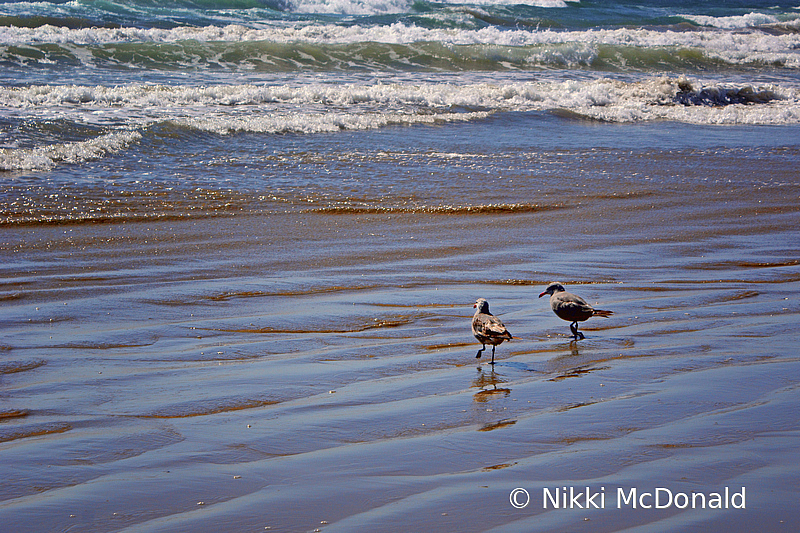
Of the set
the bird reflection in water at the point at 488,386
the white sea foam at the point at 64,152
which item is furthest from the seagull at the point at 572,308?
the white sea foam at the point at 64,152

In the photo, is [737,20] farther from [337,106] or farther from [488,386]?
[488,386]

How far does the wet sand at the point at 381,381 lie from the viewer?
2691 millimetres

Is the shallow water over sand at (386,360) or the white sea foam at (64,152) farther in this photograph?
the white sea foam at (64,152)

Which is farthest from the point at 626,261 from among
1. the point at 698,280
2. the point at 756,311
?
the point at 756,311

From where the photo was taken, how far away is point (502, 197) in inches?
373

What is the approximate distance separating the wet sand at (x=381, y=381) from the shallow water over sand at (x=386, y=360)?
0.06 feet

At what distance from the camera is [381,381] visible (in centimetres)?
399

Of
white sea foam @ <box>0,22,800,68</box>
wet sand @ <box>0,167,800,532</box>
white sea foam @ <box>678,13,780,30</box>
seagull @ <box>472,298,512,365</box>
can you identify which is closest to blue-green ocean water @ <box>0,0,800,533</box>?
wet sand @ <box>0,167,800,532</box>

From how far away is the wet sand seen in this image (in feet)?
8.83

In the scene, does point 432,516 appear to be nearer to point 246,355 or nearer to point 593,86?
point 246,355

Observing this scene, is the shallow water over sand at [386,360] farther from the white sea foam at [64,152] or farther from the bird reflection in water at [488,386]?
the white sea foam at [64,152]

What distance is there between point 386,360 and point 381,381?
36 centimetres

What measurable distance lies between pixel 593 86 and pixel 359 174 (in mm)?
10825

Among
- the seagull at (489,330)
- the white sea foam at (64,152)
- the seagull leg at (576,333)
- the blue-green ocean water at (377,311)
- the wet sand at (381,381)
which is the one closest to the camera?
the wet sand at (381,381)
